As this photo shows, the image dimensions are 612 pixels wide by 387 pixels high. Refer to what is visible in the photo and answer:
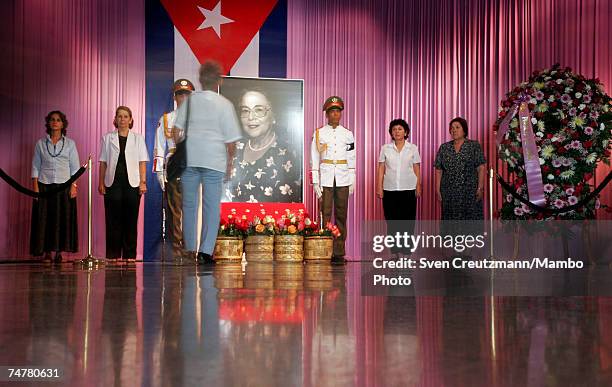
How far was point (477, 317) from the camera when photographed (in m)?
2.10

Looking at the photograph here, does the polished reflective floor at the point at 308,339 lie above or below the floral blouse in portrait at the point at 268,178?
below

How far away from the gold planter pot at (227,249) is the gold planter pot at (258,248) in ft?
0.34

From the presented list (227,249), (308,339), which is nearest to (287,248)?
(227,249)

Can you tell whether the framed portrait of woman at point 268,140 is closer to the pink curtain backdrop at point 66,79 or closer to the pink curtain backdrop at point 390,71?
the pink curtain backdrop at point 390,71

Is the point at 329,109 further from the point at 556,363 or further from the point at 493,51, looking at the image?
the point at 556,363

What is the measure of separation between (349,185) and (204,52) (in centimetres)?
271

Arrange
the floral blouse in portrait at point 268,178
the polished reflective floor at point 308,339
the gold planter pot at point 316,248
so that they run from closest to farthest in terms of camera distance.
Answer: the polished reflective floor at point 308,339 < the gold planter pot at point 316,248 < the floral blouse in portrait at point 268,178

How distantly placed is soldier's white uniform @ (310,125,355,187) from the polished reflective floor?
192 inches

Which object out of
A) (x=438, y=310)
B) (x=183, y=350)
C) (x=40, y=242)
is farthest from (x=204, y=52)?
(x=183, y=350)

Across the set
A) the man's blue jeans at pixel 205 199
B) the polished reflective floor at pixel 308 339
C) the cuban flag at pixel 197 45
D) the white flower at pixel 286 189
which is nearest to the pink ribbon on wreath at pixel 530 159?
the man's blue jeans at pixel 205 199

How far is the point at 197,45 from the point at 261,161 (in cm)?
156

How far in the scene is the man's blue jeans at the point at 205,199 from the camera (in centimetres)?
518

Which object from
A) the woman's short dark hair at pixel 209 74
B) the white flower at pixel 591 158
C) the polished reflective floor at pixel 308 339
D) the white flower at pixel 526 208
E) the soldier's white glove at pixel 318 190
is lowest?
the polished reflective floor at pixel 308 339

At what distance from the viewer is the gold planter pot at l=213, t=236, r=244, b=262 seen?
7.00m
